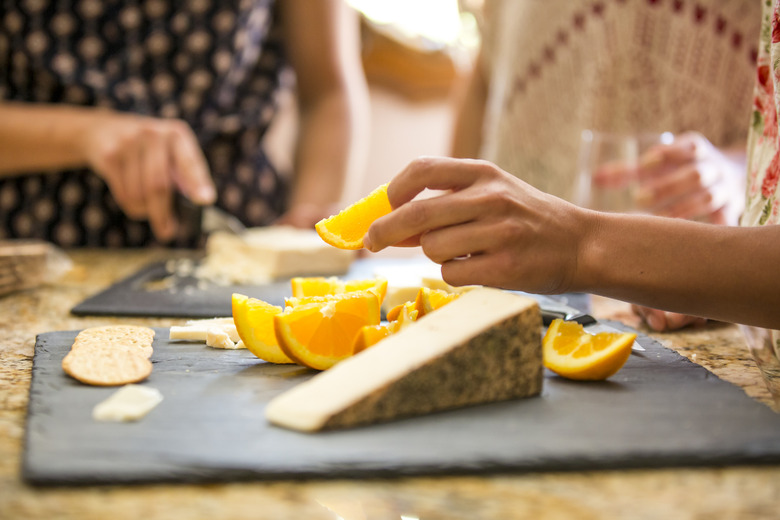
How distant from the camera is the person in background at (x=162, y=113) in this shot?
1.97 meters

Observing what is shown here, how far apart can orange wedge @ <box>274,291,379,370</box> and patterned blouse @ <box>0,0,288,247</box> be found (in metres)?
1.39

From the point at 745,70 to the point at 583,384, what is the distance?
1.52 metres

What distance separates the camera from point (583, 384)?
35.3 inches

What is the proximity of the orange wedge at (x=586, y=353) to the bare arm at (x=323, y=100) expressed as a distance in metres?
1.61

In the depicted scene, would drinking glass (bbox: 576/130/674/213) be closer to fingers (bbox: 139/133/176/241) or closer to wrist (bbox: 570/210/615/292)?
wrist (bbox: 570/210/615/292)

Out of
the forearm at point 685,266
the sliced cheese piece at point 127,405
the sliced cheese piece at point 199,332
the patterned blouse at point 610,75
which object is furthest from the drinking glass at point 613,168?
the sliced cheese piece at point 127,405

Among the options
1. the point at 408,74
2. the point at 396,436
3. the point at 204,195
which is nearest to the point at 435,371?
the point at 396,436

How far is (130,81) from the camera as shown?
7.49ft

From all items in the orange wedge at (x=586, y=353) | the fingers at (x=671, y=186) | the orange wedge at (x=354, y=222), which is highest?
the fingers at (x=671, y=186)

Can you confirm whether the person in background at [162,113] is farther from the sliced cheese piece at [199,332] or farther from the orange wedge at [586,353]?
the orange wedge at [586,353]

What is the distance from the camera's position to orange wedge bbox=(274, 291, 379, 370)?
930 millimetres

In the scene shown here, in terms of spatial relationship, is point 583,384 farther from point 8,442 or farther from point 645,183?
point 645,183

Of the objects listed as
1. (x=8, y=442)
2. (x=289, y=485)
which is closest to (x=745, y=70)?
(x=289, y=485)

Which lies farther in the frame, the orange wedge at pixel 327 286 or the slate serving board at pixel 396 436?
the orange wedge at pixel 327 286
